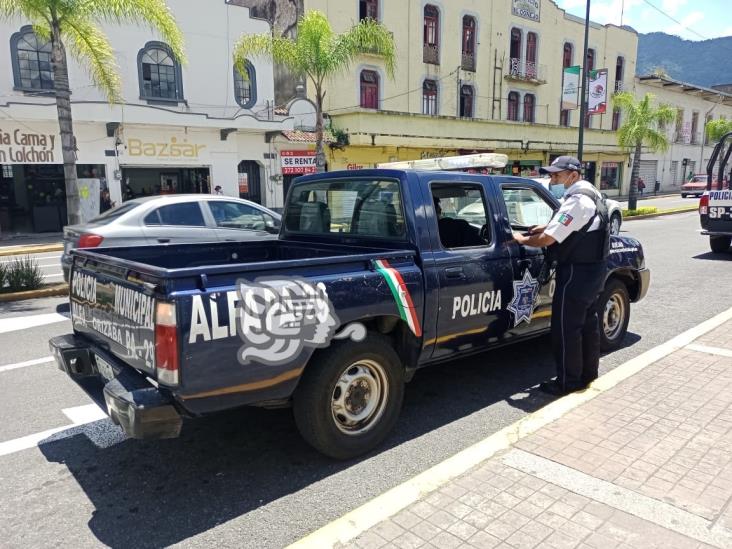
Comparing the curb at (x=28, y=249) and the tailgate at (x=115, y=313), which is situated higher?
the tailgate at (x=115, y=313)

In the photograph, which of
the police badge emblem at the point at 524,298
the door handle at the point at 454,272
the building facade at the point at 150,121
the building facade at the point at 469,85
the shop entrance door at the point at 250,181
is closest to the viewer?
the door handle at the point at 454,272

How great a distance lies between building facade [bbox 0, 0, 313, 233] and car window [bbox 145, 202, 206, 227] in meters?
11.1

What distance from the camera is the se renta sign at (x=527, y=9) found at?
31.4 meters

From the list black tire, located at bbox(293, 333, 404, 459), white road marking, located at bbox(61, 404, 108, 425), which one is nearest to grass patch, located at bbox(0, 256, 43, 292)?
white road marking, located at bbox(61, 404, 108, 425)

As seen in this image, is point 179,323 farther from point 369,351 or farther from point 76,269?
point 76,269

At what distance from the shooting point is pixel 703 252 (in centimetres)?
1262

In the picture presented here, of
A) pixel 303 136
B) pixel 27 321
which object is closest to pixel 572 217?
pixel 27 321

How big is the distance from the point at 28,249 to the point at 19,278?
289 inches

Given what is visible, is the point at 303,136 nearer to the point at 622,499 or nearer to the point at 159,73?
the point at 159,73

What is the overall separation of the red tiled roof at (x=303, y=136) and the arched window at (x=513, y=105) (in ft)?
47.9

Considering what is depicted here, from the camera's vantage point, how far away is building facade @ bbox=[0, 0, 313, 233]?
17109 mm

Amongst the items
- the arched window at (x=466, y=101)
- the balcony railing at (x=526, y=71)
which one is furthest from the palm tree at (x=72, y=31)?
the balcony railing at (x=526, y=71)

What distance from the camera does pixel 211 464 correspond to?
3441 millimetres

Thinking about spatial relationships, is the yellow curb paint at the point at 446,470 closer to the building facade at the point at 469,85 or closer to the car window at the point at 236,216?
the car window at the point at 236,216
